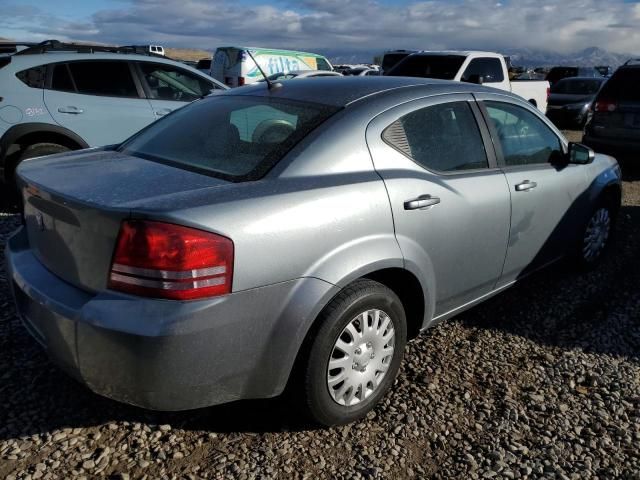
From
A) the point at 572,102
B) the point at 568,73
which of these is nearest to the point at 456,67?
the point at 572,102

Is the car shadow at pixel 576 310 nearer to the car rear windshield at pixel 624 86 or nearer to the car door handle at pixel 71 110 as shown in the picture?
the car rear windshield at pixel 624 86

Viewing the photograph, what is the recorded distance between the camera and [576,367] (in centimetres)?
327

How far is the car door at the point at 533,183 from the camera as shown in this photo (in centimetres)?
338

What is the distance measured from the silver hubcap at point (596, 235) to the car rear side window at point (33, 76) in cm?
541

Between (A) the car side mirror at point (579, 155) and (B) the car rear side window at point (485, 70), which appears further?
(B) the car rear side window at point (485, 70)

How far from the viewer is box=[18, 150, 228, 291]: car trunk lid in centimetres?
212

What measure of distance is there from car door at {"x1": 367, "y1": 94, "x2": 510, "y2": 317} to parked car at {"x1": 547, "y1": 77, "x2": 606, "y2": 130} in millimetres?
13287

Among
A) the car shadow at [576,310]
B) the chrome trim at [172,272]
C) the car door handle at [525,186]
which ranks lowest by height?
the car shadow at [576,310]

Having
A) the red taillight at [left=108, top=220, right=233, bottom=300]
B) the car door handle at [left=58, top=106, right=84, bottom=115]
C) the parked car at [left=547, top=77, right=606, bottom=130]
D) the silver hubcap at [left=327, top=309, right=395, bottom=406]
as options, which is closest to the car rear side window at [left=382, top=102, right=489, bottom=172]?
the silver hubcap at [left=327, top=309, right=395, bottom=406]

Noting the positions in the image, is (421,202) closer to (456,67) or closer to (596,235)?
(596,235)

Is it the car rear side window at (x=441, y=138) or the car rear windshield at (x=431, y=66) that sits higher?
the car rear windshield at (x=431, y=66)

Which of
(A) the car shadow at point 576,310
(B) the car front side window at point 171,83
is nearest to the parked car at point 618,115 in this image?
(A) the car shadow at point 576,310

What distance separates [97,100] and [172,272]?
479 cm

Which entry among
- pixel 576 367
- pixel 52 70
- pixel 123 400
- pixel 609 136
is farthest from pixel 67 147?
pixel 609 136
